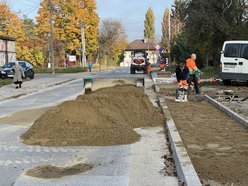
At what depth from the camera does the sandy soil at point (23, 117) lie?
1127 centimetres

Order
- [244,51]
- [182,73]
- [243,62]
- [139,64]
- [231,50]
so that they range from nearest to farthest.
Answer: [182,73] → [243,62] → [244,51] → [231,50] → [139,64]

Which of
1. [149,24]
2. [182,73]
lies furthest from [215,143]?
[149,24]

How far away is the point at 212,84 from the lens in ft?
72.7

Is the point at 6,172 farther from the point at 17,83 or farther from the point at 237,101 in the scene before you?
the point at 17,83

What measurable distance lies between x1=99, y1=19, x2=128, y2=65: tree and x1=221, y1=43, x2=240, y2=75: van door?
73.5 meters

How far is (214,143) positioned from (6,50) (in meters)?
39.6

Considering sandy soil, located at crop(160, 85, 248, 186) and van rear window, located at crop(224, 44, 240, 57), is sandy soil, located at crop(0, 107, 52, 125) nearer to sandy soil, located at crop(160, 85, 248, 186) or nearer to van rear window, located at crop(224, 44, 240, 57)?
sandy soil, located at crop(160, 85, 248, 186)

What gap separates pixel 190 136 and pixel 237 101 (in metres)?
6.29

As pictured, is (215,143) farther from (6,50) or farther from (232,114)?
(6,50)

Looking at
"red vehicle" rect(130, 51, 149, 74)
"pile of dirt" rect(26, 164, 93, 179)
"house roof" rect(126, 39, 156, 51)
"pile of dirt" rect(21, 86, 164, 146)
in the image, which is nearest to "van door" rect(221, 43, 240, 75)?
"pile of dirt" rect(21, 86, 164, 146)

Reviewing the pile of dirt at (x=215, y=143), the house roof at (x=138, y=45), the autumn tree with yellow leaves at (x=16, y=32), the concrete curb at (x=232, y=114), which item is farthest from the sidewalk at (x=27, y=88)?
the house roof at (x=138, y=45)

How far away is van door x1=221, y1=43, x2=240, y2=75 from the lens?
63.7ft

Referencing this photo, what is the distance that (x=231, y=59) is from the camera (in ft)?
64.1

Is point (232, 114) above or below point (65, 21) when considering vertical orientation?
below
